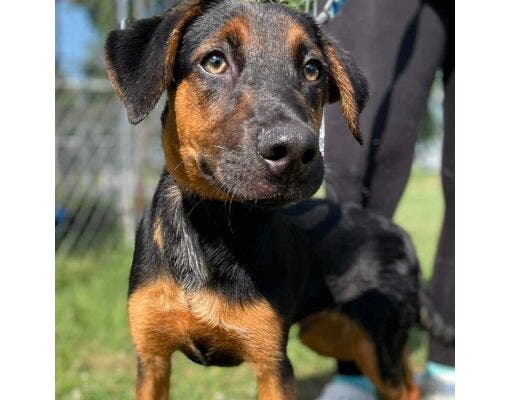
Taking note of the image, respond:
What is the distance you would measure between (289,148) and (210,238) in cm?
87

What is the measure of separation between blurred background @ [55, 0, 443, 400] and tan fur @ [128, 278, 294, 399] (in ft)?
6.03

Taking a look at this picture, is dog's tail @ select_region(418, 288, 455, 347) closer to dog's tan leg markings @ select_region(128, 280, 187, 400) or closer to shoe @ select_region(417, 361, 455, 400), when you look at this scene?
shoe @ select_region(417, 361, 455, 400)

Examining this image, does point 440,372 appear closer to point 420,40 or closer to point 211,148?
point 420,40

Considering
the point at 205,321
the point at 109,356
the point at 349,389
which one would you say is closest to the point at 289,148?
the point at 205,321

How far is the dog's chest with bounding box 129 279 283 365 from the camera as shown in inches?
118

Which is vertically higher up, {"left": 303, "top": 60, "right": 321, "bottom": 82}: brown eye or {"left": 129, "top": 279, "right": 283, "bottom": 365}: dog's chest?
{"left": 303, "top": 60, "right": 321, "bottom": 82}: brown eye

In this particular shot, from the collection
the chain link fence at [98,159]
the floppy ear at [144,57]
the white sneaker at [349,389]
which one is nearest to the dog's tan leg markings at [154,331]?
the floppy ear at [144,57]

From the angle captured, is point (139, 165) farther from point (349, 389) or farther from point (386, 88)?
point (386, 88)

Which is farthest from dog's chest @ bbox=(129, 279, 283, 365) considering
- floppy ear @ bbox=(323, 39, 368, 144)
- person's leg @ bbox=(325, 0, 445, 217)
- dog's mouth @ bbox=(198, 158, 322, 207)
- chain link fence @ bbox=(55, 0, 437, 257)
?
chain link fence @ bbox=(55, 0, 437, 257)

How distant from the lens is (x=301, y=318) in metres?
3.69

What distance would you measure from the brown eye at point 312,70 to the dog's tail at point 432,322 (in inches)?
73.9

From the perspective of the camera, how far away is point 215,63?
2910 mm

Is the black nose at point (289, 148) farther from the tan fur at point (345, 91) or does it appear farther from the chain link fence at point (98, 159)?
the chain link fence at point (98, 159)
